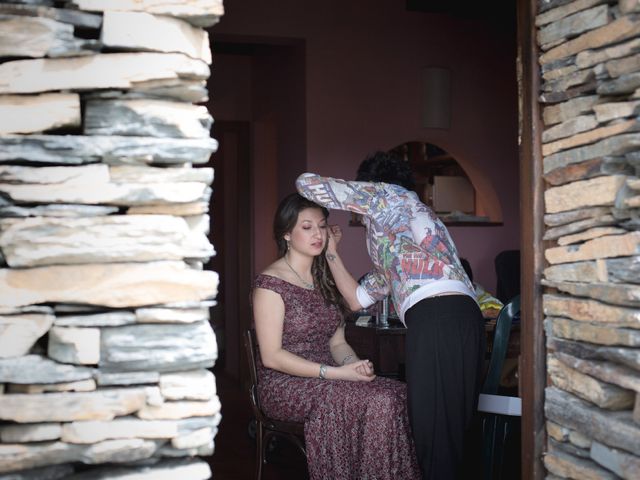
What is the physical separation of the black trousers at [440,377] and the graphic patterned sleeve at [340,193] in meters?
0.43

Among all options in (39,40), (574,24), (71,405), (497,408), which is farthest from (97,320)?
(497,408)

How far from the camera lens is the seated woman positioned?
3.21 metres

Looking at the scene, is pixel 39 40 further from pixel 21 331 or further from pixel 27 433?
pixel 27 433

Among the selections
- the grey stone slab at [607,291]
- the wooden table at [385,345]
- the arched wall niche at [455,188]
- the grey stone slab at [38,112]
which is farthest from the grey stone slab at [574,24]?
the arched wall niche at [455,188]

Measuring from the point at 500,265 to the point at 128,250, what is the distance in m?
4.30

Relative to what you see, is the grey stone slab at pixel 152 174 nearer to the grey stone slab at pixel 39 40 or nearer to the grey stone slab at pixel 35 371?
the grey stone slab at pixel 39 40

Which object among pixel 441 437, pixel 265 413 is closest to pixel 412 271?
pixel 441 437

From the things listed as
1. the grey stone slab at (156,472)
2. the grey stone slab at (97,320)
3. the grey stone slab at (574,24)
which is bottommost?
the grey stone slab at (156,472)

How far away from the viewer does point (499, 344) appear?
11.3ft

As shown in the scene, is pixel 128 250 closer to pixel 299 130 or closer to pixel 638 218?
pixel 638 218

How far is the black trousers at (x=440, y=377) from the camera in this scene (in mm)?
3135

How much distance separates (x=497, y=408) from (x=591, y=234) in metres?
1.13

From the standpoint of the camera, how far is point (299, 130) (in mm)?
6203

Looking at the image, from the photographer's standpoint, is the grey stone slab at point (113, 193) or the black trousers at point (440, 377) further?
the black trousers at point (440, 377)
